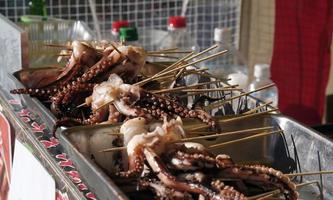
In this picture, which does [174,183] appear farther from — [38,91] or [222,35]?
[222,35]

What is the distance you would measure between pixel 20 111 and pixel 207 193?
0.63 m

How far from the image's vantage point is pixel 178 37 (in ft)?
8.00

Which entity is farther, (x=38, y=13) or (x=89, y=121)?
(x=38, y=13)

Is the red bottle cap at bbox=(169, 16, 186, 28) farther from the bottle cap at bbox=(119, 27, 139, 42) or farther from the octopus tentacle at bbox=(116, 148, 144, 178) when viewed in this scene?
the octopus tentacle at bbox=(116, 148, 144, 178)

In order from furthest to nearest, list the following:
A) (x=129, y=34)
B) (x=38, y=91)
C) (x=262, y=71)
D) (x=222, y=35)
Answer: (x=222, y=35), (x=262, y=71), (x=129, y=34), (x=38, y=91)

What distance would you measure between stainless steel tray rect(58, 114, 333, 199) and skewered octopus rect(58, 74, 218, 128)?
0.08 meters

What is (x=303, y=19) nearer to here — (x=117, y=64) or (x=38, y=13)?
(x=38, y=13)

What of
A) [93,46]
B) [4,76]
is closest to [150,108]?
[93,46]

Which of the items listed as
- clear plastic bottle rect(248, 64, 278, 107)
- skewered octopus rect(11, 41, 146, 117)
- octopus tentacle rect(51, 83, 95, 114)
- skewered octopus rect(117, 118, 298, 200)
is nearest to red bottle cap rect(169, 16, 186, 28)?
clear plastic bottle rect(248, 64, 278, 107)

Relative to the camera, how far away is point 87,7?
2504 millimetres

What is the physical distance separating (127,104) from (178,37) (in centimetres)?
134

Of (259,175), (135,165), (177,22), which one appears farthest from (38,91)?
(177,22)

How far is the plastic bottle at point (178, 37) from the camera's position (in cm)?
231

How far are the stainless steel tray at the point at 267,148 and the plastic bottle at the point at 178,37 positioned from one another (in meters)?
1.23
